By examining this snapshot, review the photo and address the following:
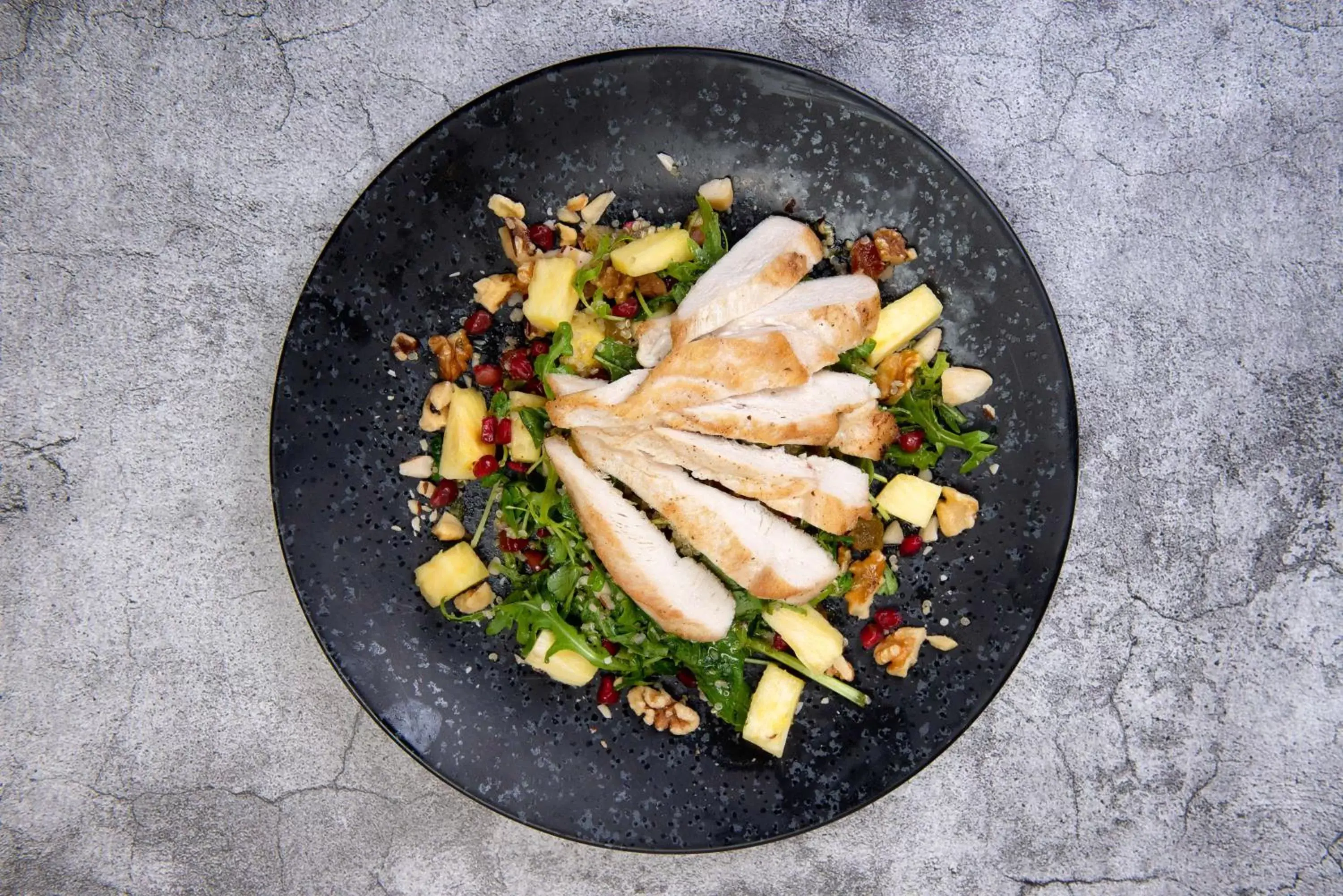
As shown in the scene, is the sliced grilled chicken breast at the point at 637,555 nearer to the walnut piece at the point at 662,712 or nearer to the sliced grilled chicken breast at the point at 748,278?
the walnut piece at the point at 662,712

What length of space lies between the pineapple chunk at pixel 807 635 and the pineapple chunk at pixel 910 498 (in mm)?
38

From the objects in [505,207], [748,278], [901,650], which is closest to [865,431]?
[748,278]

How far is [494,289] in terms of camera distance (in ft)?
8.87

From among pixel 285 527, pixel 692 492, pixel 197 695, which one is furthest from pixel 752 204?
pixel 197 695

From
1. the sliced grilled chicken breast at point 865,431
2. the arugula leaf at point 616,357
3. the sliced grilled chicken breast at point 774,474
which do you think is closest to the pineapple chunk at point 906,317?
the sliced grilled chicken breast at point 865,431

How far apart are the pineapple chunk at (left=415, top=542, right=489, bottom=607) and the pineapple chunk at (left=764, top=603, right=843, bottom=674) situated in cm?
103

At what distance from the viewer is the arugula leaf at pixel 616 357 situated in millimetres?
2652

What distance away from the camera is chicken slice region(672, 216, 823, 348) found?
97.6 inches

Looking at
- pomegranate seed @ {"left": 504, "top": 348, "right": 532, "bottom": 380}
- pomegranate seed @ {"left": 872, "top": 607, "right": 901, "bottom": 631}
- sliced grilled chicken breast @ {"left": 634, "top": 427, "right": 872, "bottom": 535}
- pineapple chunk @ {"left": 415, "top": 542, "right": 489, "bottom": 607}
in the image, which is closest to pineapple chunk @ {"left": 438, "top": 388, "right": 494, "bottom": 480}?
pomegranate seed @ {"left": 504, "top": 348, "right": 532, "bottom": 380}

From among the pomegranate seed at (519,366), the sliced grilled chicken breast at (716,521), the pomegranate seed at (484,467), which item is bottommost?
the pomegranate seed at (484,467)

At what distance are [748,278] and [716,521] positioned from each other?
2.52 ft

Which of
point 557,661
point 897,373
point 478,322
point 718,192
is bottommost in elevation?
point 557,661

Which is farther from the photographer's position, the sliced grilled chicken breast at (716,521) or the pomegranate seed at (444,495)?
the pomegranate seed at (444,495)

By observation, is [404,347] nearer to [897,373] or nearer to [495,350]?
[495,350]
